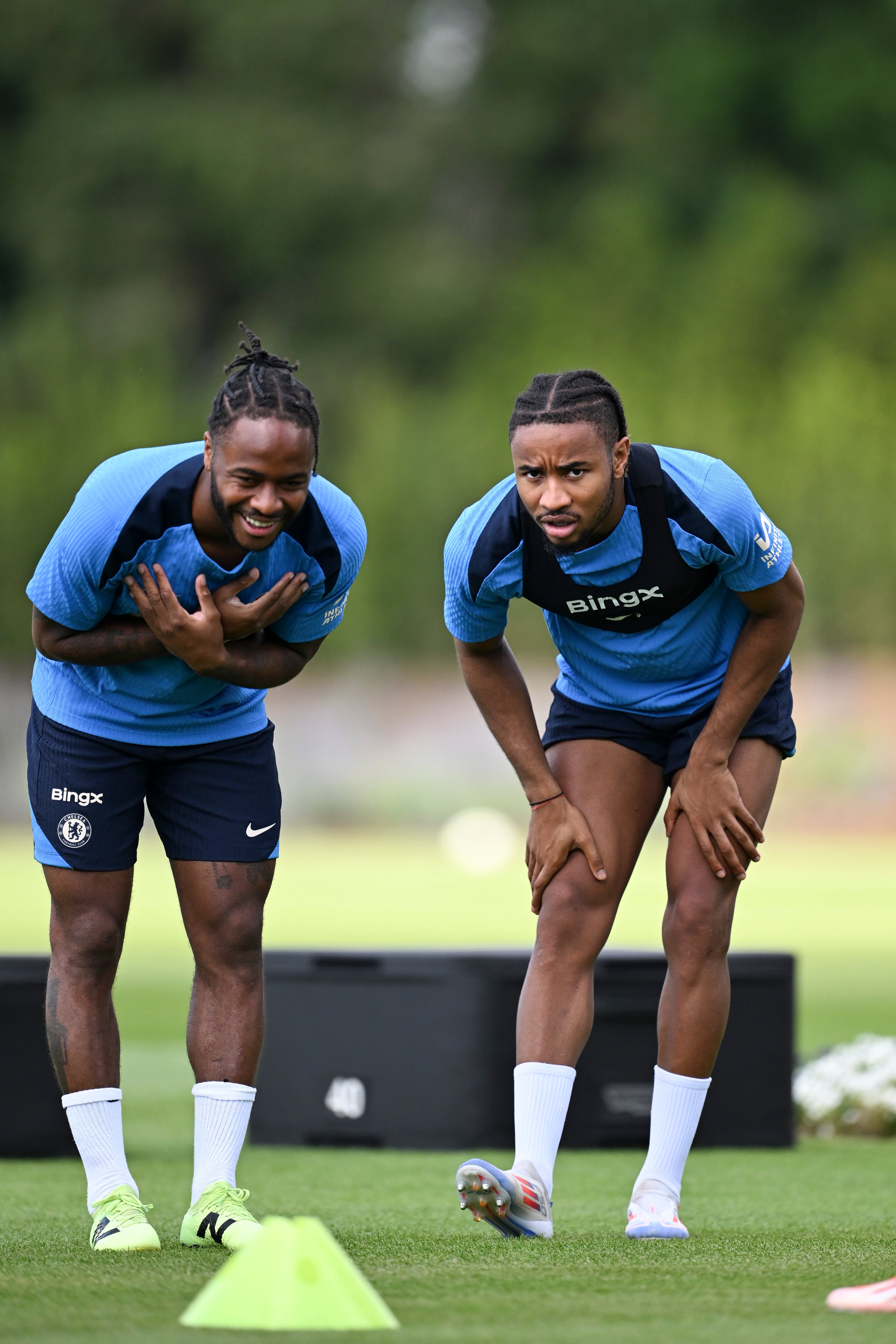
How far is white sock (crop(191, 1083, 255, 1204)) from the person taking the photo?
3.48 m

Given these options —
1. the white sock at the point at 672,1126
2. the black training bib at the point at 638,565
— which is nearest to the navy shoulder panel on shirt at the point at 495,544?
the black training bib at the point at 638,565

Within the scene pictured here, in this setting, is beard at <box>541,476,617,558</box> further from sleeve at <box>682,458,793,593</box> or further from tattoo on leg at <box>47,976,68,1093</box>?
tattoo on leg at <box>47,976,68,1093</box>

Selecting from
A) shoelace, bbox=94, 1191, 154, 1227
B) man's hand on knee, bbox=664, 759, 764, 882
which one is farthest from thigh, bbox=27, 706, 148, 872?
man's hand on knee, bbox=664, 759, 764, 882

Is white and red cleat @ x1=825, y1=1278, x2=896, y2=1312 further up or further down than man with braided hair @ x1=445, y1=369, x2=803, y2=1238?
further down

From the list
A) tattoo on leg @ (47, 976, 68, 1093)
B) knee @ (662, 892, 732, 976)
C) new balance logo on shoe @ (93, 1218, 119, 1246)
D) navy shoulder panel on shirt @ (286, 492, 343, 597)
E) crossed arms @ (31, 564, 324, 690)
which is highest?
navy shoulder panel on shirt @ (286, 492, 343, 597)

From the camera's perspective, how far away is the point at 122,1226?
333cm

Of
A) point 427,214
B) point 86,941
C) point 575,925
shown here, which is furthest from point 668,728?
point 427,214

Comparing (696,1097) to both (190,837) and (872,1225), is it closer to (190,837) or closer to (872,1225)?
(872,1225)

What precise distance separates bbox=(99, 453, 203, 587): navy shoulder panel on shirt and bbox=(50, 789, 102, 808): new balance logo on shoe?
0.42m

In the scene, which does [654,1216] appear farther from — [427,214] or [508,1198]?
[427,214]

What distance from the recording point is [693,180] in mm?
37094

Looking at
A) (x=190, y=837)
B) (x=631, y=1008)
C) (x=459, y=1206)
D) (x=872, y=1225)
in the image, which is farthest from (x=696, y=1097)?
(x=631, y=1008)

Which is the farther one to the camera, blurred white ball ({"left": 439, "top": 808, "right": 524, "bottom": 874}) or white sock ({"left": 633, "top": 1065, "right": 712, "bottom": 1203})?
blurred white ball ({"left": 439, "top": 808, "right": 524, "bottom": 874})

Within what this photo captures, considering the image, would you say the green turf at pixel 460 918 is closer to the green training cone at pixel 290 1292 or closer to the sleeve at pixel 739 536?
the sleeve at pixel 739 536
